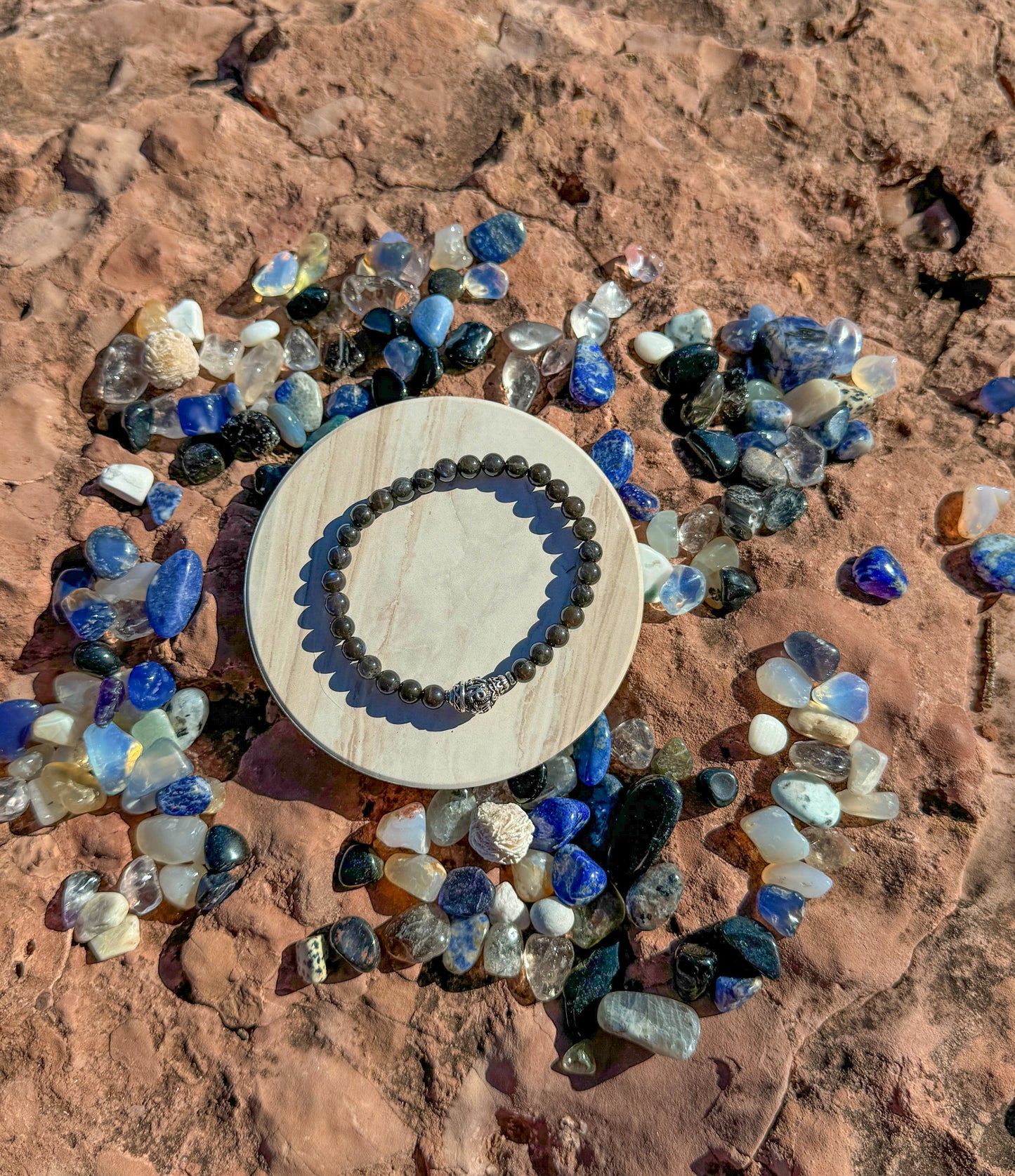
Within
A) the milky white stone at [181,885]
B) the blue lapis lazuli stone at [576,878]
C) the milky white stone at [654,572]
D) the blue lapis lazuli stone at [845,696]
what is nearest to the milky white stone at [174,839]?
the milky white stone at [181,885]

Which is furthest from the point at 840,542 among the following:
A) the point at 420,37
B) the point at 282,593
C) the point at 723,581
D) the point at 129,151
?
the point at 129,151

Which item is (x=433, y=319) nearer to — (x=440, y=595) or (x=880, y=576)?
(x=440, y=595)

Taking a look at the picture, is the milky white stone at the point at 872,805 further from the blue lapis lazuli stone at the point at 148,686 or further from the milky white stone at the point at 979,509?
the blue lapis lazuli stone at the point at 148,686

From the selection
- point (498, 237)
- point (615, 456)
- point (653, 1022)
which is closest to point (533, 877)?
point (653, 1022)

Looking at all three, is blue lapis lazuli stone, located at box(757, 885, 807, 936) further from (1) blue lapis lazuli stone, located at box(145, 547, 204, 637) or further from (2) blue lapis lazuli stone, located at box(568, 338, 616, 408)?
(1) blue lapis lazuli stone, located at box(145, 547, 204, 637)

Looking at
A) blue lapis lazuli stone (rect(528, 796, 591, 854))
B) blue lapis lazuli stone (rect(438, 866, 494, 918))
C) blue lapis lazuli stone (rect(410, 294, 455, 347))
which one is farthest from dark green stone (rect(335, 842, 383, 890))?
blue lapis lazuli stone (rect(410, 294, 455, 347))

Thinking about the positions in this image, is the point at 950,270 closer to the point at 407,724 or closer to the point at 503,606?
the point at 503,606

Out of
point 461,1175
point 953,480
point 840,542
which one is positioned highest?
point 953,480
